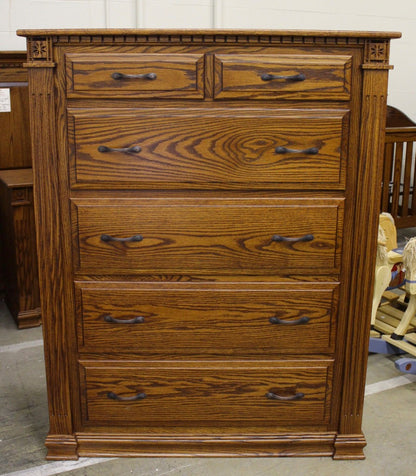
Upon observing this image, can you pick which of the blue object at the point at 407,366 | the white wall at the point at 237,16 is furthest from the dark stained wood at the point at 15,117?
the blue object at the point at 407,366

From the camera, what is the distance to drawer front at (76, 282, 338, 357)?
1.89 metres

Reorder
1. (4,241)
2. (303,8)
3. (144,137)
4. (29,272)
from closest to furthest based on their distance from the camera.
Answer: (144,137) < (29,272) < (4,241) < (303,8)

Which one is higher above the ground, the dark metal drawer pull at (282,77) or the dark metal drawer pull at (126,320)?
the dark metal drawer pull at (282,77)

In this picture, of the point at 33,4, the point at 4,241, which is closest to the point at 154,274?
the point at 4,241

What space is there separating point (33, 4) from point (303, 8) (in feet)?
6.41

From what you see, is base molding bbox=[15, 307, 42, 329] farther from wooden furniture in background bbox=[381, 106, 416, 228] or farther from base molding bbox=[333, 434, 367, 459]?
wooden furniture in background bbox=[381, 106, 416, 228]

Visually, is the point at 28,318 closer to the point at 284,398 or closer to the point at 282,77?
the point at 284,398

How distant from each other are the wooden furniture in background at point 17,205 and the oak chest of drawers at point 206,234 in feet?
3.82

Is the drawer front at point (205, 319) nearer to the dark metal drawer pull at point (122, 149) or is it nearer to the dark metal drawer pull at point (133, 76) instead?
the dark metal drawer pull at point (122, 149)

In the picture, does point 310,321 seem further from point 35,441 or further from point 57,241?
point 35,441

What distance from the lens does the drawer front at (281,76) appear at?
174 centimetres

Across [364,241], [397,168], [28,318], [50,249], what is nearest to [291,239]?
[364,241]

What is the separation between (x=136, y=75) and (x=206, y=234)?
20.2 inches

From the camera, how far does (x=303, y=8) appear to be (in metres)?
4.37
